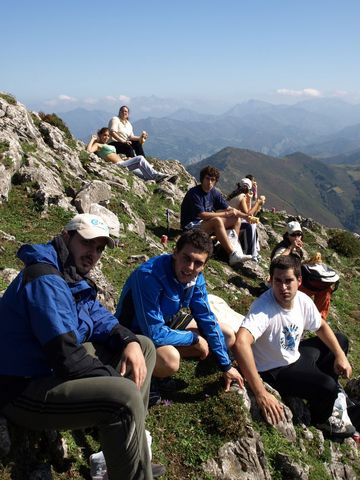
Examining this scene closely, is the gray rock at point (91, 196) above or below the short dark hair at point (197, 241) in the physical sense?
below

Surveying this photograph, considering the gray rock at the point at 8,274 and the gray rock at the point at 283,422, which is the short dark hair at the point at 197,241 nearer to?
the gray rock at the point at 283,422

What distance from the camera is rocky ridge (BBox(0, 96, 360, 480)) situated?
7070 millimetres

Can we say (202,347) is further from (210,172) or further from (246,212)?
(246,212)

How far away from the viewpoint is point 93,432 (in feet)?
21.3

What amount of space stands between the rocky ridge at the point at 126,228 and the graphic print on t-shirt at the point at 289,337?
3.92 feet

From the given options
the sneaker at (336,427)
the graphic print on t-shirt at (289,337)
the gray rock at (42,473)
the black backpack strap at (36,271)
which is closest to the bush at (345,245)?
the sneaker at (336,427)

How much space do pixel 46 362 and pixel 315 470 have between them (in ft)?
17.6

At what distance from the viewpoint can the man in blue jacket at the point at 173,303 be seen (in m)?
6.72

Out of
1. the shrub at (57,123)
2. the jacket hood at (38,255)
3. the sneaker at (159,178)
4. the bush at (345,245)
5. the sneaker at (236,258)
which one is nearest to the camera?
the jacket hood at (38,255)

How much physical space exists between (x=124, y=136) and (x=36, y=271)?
22.9 meters

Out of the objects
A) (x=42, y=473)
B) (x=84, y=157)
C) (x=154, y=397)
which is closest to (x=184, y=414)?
(x=154, y=397)

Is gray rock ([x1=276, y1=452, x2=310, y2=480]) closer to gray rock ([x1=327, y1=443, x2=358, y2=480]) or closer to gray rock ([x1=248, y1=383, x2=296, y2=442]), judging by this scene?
gray rock ([x1=248, y1=383, x2=296, y2=442])

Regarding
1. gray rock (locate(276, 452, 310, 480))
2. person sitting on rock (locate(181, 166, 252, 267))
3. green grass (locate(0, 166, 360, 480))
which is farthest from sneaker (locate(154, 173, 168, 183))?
gray rock (locate(276, 452, 310, 480))

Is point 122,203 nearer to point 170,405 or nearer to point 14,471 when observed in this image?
point 170,405
